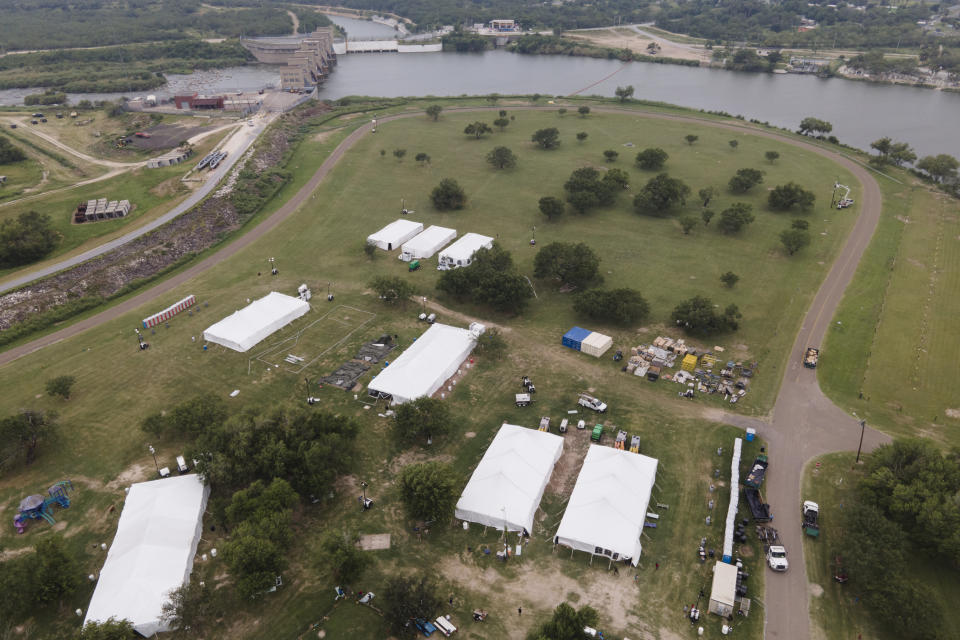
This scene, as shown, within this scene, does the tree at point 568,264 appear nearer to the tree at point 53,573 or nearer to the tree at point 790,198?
the tree at point 790,198

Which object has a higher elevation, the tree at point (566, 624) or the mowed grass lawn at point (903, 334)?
the mowed grass lawn at point (903, 334)

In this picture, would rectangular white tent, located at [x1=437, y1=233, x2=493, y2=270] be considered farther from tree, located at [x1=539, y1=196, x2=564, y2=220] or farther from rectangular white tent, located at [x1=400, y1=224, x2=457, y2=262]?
tree, located at [x1=539, y1=196, x2=564, y2=220]

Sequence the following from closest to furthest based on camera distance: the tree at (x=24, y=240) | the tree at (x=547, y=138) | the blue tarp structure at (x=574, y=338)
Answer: the blue tarp structure at (x=574, y=338) → the tree at (x=24, y=240) → the tree at (x=547, y=138)

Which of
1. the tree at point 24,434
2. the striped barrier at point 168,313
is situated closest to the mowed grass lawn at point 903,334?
the striped barrier at point 168,313

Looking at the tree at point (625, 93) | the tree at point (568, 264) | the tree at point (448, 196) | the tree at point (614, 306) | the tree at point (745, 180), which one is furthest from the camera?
the tree at point (625, 93)

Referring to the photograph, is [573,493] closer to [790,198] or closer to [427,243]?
[427,243]

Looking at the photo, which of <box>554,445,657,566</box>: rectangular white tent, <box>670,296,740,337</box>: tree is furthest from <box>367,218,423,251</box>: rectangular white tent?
<box>554,445,657,566</box>: rectangular white tent

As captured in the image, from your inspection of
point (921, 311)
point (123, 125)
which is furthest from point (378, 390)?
point (123, 125)

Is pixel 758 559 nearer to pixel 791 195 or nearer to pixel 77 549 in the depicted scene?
pixel 77 549

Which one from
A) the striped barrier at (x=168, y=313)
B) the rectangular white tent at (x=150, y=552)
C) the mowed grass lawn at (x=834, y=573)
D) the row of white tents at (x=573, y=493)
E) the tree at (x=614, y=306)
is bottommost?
the striped barrier at (x=168, y=313)
